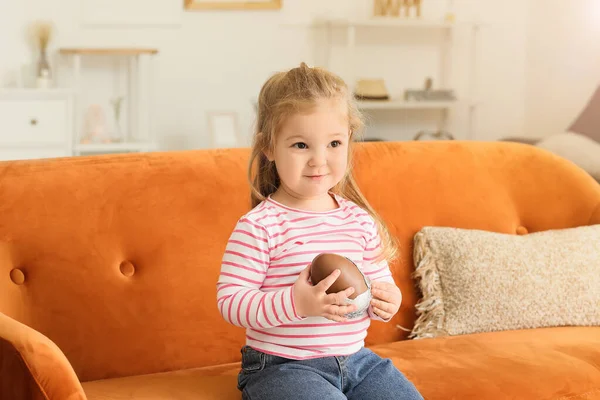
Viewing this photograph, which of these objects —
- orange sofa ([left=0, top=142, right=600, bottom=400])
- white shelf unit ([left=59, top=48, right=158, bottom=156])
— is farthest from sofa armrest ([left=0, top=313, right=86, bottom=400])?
white shelf unit ([left=59, top=48, right=158, bottom=156])

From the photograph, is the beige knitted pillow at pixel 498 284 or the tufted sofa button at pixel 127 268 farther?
the beige knitted pillow at pixel 498 284

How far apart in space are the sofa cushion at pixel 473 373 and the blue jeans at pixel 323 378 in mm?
137

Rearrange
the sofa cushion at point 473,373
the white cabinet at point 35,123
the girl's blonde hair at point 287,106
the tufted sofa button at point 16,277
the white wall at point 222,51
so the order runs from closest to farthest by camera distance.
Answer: the girl's blonde hair at point 287,106 < the sofa cushion at point 473,373 < the tufted sofa button at point 16,277 < the white cabinet at point 35,123 < the white wall at point 222,51

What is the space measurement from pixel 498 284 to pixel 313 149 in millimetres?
742

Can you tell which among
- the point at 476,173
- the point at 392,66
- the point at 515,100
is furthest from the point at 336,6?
the point at 476,173

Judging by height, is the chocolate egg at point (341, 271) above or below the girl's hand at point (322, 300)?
above

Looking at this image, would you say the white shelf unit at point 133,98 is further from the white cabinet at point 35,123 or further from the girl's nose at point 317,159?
the girl's nose at point 317,159

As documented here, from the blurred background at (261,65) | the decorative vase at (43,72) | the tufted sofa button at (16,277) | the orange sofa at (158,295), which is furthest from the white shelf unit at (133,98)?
the tufted sofa button at (16,277)

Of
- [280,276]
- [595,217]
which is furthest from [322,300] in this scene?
[595,217]

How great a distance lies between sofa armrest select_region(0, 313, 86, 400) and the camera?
1.33 m

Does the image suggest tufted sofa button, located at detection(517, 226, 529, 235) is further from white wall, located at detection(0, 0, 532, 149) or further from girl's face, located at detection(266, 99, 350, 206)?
white wall, located at detection(0, 0, 532, 149)

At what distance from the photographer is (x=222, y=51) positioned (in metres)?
5.43

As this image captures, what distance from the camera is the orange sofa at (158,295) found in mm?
1801

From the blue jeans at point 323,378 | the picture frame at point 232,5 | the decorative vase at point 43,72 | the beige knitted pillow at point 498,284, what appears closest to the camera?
the blue jeans at point 323,378
